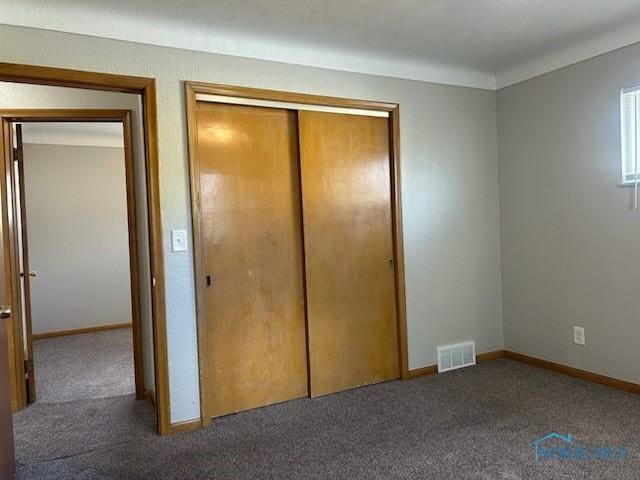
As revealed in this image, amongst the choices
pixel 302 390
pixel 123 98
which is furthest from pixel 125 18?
pixel 302 390

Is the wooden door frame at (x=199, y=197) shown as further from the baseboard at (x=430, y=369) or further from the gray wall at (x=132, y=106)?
the gray wall at (x=132, y=106)

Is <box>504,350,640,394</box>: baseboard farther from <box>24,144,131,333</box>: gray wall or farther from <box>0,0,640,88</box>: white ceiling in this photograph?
<box>24,144,131,333</box>: gray wall

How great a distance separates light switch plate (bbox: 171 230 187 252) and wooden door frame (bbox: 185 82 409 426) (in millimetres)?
56

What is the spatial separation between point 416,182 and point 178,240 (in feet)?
5.81

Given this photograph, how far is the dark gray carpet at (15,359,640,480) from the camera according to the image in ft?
7.04

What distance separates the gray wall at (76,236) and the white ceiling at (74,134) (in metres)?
0.06

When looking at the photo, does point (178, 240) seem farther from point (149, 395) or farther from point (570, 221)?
point (570, 221)

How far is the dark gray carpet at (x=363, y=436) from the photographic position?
2146 mm

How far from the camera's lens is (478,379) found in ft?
10.8

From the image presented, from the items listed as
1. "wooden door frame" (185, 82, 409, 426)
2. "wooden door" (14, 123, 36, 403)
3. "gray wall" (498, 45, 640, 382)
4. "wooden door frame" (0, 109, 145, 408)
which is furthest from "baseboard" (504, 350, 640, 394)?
"wooden door" (14, 123, 36, 403)

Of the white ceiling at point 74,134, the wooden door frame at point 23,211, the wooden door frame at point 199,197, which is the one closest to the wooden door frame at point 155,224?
the wooden door frame at point 199,197

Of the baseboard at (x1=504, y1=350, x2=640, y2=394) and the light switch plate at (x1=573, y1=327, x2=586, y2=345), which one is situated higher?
the light switch plate at (x1=573, y1=327, x2=586, y2=345)

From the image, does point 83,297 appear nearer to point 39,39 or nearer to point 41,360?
point 41,360

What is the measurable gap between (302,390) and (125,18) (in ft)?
8.05
